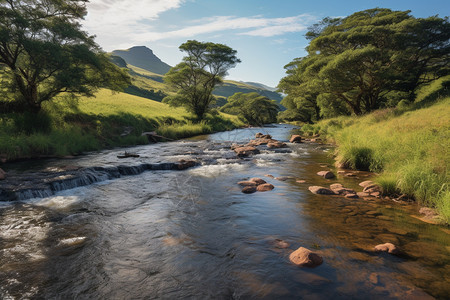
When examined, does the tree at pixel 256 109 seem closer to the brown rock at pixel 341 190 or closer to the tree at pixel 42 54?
the tree at pixel 42 54

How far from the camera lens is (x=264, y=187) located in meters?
9.31

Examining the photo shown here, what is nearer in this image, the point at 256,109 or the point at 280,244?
the point at 280,244

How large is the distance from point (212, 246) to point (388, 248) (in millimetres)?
3649

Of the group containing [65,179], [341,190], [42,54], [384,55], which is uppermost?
[384,55]

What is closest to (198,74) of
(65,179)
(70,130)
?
(70,130)

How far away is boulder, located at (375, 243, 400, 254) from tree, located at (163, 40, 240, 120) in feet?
124

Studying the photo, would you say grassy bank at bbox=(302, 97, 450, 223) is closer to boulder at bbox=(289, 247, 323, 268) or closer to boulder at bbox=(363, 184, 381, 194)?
boulder at bbox=(363, 184, 381, 194)

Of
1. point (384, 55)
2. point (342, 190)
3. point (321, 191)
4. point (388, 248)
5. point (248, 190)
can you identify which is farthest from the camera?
point (384, 55)

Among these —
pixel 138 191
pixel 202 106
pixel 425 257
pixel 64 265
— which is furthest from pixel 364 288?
pixel 202 106

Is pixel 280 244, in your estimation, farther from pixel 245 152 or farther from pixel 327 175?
pixel 245 152

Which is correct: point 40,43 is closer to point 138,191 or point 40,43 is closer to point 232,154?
point 138,191

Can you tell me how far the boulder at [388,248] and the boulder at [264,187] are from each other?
4.56m

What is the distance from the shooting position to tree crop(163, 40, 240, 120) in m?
39.0

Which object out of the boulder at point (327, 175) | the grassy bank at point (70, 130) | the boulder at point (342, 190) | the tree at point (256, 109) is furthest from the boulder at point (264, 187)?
the tree at point (256, 109)
